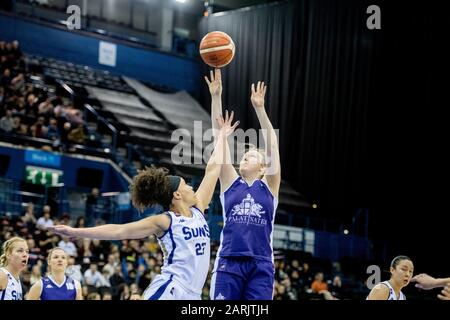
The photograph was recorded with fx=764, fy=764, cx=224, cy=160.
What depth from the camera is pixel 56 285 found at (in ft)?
30.2

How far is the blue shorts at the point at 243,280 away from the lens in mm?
6668

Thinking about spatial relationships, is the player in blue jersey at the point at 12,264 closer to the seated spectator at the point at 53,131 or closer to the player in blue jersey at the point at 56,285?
the player in blue jersey at the point at 56,285

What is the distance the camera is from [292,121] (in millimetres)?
25703

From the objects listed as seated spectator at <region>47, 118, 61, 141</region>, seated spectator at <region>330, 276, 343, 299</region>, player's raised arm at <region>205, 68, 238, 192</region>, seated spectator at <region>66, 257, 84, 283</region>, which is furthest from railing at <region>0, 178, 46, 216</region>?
player's raised arm at <region>205, 68, 238, 192</region>

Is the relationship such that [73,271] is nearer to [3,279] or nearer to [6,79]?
[3,279]

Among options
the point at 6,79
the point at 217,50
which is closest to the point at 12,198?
the point at 6,79

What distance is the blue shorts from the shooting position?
6.67 metres

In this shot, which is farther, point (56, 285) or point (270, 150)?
point (56, 285)

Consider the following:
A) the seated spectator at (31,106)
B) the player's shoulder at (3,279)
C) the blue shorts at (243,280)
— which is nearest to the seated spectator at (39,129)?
the seated spectator at (31,106)

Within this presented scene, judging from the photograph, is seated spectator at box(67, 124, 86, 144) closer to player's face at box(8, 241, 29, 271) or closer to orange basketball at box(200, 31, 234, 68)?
player's face at box(8, 241, 29, 271)

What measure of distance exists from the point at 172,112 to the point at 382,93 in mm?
8140

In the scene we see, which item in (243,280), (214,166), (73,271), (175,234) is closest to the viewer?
(175,234)

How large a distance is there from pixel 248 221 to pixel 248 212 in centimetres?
9

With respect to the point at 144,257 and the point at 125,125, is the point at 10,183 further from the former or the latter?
the point at 125,125
